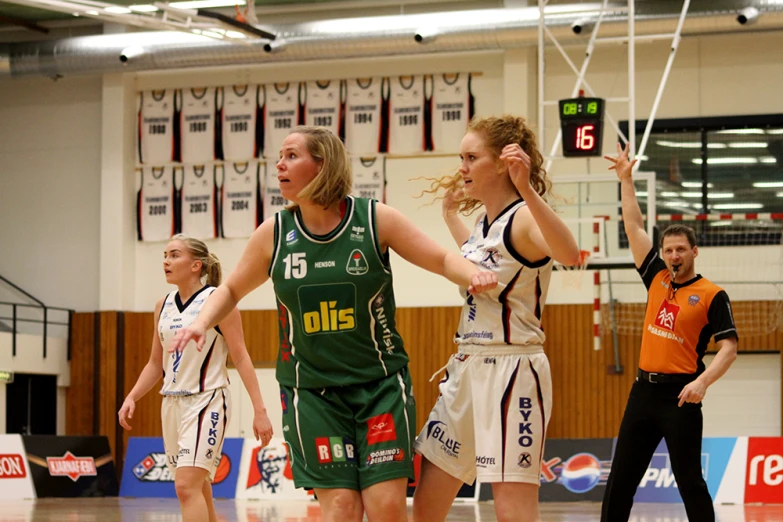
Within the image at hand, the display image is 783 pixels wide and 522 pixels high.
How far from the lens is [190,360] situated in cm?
636

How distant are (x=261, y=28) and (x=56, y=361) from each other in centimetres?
682

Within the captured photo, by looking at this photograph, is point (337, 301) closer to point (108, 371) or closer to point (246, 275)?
point (246, 275)

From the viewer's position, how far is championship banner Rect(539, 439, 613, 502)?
43.2 feet

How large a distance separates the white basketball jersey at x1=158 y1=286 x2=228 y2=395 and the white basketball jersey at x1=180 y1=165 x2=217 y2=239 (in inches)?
470

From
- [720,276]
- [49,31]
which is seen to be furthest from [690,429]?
[49,31]

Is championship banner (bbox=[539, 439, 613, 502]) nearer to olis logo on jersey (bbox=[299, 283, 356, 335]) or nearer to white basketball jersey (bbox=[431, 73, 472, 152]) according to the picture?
white basketball jersey (bbox=[431, 73, 472, 152])

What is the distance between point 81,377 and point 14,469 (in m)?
4.06

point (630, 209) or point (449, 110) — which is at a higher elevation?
point (449, 110)

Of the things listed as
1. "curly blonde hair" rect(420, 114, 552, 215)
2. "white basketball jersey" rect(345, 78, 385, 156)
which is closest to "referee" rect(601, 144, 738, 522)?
"curly blonde hair" rect(420, 114, 552, 215)

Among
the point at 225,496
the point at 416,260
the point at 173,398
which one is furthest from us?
the point at 225,496

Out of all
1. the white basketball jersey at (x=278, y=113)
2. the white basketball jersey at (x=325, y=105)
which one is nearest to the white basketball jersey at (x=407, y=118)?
the white basketball jersey at (x=325, y=105)

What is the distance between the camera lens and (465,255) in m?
4.45

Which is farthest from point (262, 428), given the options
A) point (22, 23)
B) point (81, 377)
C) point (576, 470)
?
point (22, 23)

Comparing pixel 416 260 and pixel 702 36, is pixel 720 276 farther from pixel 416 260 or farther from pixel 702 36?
pixel 416 260
